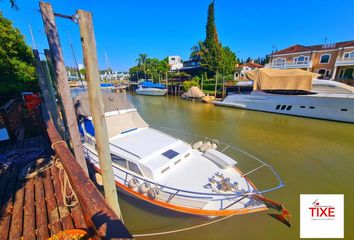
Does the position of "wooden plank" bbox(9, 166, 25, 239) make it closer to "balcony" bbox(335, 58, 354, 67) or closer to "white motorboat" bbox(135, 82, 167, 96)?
"white motorboat" bbox(135, 82, 167, 96)

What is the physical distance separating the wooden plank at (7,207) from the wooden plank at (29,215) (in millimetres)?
173

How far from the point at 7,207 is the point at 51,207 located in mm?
681

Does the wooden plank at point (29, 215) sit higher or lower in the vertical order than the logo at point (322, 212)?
higher

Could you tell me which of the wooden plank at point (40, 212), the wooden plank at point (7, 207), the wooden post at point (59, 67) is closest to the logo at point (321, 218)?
the wooden plank at point (40, 212)

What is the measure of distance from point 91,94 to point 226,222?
4.17 metres

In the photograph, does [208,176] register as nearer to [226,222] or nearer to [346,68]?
[226,222]

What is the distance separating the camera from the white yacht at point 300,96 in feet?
38.5

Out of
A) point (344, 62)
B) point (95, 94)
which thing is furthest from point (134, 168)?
point (344, 62)

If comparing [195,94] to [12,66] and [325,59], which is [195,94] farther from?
[325,59]

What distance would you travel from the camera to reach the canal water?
3773mm

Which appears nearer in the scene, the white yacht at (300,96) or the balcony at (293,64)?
the white yacht at (300,96)

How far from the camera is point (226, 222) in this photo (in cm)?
391

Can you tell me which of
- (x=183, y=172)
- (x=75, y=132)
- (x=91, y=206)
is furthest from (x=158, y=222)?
(x=91, y=206)

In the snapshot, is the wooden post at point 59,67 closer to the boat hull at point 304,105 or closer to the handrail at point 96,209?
the handrail at point 96,209
